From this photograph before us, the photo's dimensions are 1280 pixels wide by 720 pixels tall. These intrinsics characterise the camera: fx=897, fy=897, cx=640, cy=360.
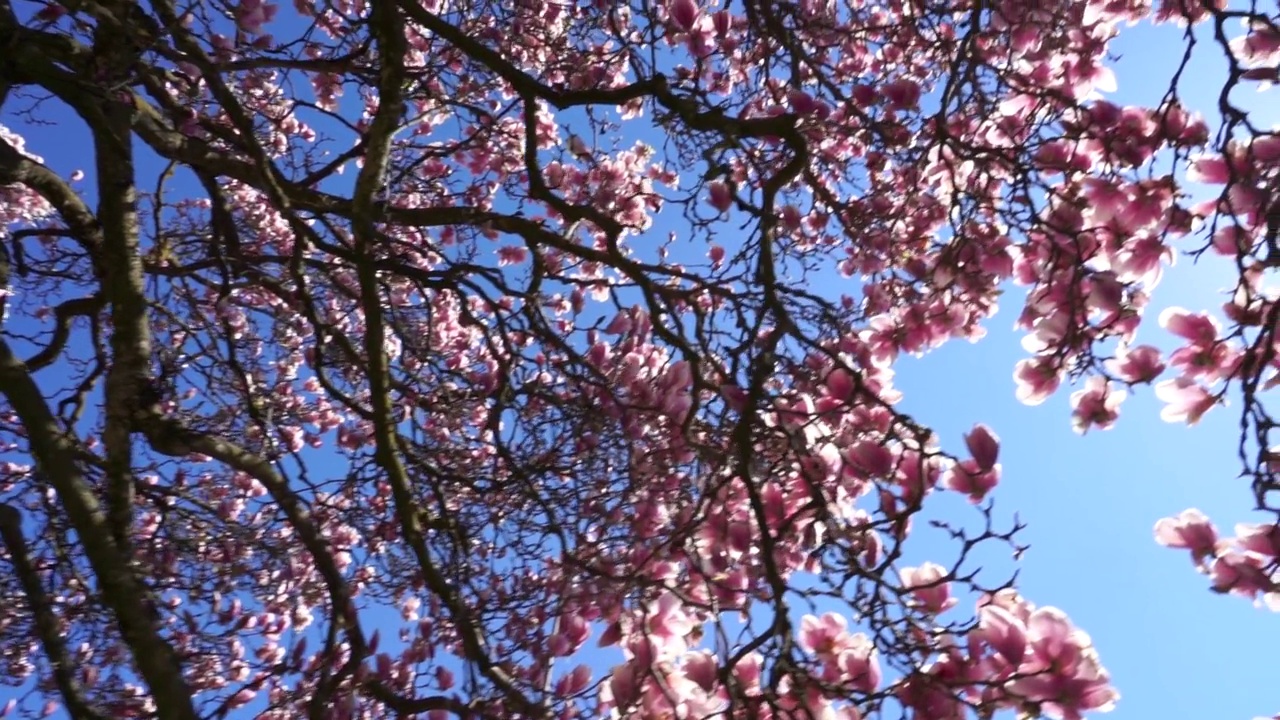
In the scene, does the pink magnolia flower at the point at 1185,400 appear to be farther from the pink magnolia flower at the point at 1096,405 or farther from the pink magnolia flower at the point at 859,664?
the pink magnolia flower at the point at 859,664

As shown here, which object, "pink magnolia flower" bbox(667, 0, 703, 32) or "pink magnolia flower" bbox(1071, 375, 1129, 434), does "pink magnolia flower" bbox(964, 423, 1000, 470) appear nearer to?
"pink magnolia flower" bbox(1071, 375, 1129, 434)

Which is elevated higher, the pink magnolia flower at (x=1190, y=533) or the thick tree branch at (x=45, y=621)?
the thick tree branch at (x=45, y=621)

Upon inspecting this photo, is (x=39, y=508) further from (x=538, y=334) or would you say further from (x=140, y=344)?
(x=538, y=334)

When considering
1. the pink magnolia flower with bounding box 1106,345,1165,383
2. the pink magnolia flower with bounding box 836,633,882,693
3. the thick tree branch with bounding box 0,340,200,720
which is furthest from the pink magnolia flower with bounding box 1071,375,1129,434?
the thick tree branch with bounding box 0,340,200,720

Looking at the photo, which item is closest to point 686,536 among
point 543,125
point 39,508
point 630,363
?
point 630,363

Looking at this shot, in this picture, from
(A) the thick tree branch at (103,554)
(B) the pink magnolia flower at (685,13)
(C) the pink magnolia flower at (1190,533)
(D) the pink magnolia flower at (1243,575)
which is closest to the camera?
(A) the thick tree branch at (103,554)

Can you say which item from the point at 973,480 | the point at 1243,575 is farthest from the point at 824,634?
the point at 1243,575

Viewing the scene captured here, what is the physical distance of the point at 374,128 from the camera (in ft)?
9.34

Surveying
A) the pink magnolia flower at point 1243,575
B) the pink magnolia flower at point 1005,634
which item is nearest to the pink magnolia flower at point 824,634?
the pink magnolia flower at point 1005,634

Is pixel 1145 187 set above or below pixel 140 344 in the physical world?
below

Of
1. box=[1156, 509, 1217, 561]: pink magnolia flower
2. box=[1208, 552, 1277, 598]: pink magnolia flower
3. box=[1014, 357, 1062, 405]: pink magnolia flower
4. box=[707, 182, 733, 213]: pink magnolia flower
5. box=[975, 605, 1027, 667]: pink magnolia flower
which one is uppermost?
box=[707, 182, 733, 213]: pink magnolia flower

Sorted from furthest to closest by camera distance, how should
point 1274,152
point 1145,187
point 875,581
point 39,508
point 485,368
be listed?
point 485,368 < point 39,508 < point 1145,187 < point 1274,152 < point 875,581

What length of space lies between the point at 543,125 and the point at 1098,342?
10.9ft

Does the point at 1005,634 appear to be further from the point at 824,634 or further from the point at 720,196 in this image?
the point at 720,196
